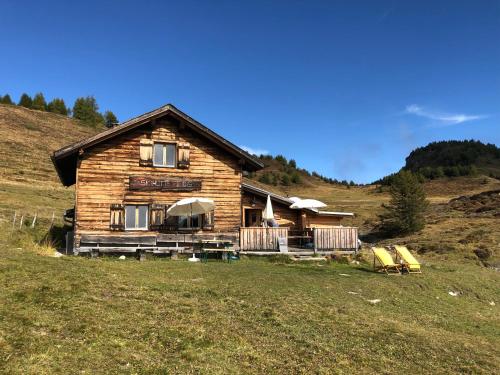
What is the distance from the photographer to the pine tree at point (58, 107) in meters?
96.2

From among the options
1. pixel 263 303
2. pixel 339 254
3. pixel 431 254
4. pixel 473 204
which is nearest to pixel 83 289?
pixel 263 303

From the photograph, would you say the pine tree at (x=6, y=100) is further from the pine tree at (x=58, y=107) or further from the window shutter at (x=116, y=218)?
the window shutter at (x=116, y=218)

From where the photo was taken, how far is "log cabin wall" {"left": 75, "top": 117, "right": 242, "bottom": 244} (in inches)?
834

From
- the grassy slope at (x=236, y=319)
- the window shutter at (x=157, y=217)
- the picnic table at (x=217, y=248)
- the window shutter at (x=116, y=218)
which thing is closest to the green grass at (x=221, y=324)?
the grassy slope at (x=236, y=319)

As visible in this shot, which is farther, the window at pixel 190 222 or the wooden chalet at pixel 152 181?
the window at pixel 190 222

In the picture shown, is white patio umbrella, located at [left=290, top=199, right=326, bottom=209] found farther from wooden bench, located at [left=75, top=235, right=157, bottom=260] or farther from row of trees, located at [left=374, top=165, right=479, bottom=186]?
row of trees, located at [left=374, top=165, right=479, bottom=186]

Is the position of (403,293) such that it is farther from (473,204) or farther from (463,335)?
(473,204)

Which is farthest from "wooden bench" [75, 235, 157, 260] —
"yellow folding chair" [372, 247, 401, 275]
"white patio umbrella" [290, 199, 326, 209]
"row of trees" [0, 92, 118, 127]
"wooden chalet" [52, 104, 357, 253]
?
"row of trees" [0, 92, 118, 127]

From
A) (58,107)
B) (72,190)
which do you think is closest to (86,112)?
(58,107)

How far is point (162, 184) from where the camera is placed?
2222cm

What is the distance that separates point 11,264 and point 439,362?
1084 cm

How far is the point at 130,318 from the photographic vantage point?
8953 mm

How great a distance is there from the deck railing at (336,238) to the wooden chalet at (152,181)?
2617 mm

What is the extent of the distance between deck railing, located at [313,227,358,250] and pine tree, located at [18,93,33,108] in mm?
89742
